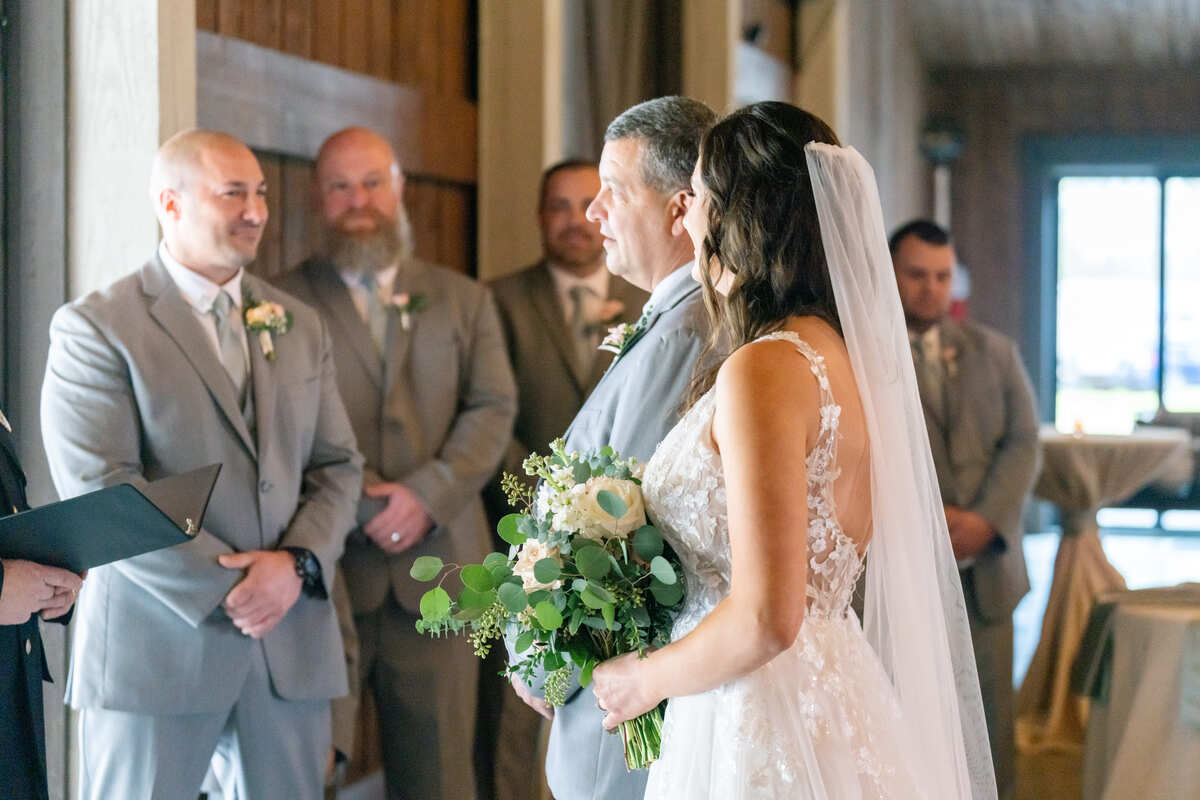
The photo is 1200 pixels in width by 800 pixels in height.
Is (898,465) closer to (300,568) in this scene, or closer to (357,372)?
(300,568)

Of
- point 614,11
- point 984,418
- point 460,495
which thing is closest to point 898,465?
point 460,495

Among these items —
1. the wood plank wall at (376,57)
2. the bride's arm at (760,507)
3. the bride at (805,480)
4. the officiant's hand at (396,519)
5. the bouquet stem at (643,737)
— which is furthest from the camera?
the wood plank wall at (376,57)

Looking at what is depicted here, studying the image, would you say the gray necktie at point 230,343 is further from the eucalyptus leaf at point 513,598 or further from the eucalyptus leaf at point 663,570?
the eucalyptus leaf at point 663,570

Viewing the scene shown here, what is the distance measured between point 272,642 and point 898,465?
148cm

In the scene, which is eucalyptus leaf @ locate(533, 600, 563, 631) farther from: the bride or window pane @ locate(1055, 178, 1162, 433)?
window pane @ locate(1055, 178, 1162, 433)

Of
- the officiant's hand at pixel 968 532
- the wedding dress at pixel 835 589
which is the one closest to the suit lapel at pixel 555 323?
the officiant's hand at pixel 968 532

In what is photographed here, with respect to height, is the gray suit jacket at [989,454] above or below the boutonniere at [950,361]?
below

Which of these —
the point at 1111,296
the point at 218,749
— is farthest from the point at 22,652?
the point at 1111,296

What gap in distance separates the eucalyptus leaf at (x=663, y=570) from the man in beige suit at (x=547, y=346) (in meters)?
2.21

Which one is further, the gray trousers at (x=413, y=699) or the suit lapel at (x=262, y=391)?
the gray trousers at (x=413, y=699)

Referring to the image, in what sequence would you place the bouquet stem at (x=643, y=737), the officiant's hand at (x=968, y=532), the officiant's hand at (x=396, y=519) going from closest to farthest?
the bouquet stem at (x=643, y=737)
the officiant's hand at (x=396, y=519)
the officiant's hand at (x=968, y=532)

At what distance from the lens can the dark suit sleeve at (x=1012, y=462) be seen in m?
4.36

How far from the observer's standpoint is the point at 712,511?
1879 mm

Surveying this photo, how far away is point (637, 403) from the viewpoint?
2301 millimetres
